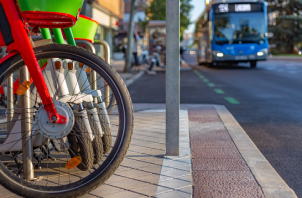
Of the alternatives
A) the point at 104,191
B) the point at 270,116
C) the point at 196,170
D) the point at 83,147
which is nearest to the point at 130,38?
the point at 270,116

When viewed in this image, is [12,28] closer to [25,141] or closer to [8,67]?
[8,67]

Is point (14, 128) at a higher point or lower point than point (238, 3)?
lower

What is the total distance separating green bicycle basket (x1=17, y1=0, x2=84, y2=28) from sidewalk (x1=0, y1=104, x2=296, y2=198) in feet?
3.66

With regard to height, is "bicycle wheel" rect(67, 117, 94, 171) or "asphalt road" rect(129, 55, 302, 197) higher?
"bicycle wheel" rect(67, 117, 94, 171)

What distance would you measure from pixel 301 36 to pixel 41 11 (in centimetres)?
5108

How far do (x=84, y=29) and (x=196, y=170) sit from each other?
1.93 metres

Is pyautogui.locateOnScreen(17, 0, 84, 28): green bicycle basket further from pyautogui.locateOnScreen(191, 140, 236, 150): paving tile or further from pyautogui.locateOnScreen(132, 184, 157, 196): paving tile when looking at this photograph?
pyautogui.locateOnScreen(191, 140, 236, 150): paving tile

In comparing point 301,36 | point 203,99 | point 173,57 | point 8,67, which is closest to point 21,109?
point 8,67

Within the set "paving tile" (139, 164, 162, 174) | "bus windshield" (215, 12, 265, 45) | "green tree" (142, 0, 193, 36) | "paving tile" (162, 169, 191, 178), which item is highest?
"green tree" (142, 0, 193, 36)

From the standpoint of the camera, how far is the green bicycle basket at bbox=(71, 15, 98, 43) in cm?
432

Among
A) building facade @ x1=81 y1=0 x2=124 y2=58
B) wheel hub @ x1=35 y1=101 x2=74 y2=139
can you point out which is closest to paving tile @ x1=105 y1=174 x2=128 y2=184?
wheel hub @ x1=35 y1=101 x2=74 y2=139

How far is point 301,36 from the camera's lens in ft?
164

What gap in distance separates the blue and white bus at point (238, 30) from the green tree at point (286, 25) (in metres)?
30.8

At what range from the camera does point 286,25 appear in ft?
165
